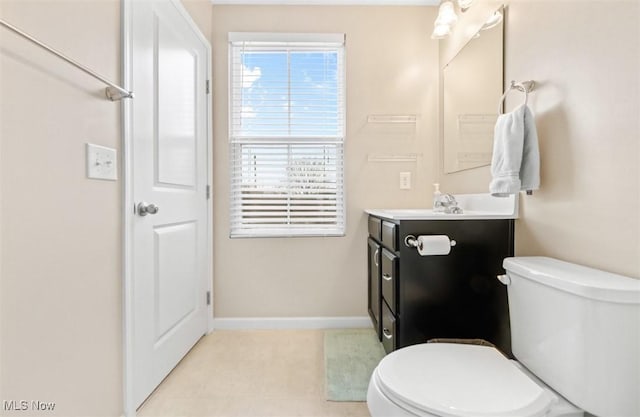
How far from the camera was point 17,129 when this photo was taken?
A: 0.81m

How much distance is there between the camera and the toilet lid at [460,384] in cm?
74

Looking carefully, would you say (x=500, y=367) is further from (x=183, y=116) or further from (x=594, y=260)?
(x=183, y=116)

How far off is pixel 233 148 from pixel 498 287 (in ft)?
5.96

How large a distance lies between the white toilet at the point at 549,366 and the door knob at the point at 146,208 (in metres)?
1.15

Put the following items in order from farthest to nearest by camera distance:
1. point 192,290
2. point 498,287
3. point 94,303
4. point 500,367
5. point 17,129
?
point 192,290 → point 498,287 → point 94,303 → point 500,367 → point 17,129

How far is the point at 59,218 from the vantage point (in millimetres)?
941

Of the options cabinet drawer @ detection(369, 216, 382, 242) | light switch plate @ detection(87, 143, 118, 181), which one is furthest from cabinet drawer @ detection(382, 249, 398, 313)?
light switch plate @ detection(87, 143, 118, 181)

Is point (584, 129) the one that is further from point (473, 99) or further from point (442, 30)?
point (442, 30)

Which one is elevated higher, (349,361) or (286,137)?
(286,137)

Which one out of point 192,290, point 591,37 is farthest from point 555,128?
point 192,290

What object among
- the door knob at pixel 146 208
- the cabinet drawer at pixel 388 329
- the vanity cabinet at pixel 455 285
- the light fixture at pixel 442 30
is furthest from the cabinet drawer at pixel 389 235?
the light fixture at pixel 442 30

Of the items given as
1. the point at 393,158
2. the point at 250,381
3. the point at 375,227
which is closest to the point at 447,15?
the point at 393,158

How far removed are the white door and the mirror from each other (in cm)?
163

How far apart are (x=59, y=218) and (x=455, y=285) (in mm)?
1519
